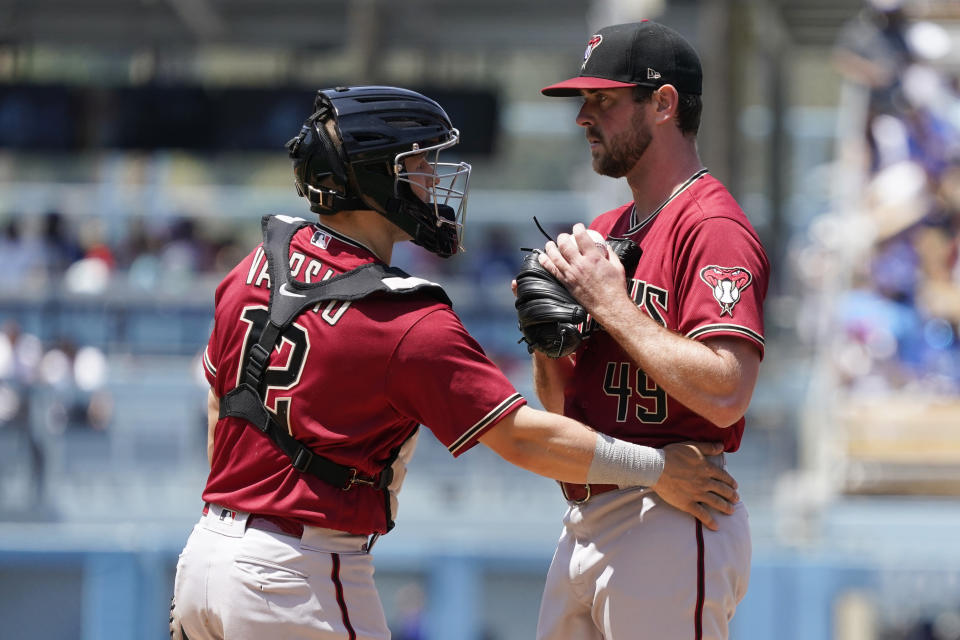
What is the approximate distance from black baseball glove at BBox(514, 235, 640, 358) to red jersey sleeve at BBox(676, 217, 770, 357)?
0.76 feet

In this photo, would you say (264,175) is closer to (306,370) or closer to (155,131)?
(155,131)

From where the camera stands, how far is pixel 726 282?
2.88 metres

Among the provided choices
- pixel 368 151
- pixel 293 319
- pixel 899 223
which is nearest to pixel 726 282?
pixel 368 151

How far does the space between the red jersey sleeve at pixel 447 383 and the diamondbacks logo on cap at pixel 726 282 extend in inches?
21.0

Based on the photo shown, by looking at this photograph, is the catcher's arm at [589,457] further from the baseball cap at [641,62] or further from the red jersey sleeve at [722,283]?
the baseball cap at [641,62]

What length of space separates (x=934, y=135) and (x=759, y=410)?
3.32 metres

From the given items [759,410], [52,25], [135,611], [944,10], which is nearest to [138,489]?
[135,611]

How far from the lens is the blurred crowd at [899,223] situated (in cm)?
969

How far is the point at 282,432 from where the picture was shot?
2926 mm

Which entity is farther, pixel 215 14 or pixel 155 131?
pixel 215 14

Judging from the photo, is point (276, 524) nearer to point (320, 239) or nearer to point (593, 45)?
point (320, 239)

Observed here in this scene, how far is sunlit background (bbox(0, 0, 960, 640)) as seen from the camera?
301 inches

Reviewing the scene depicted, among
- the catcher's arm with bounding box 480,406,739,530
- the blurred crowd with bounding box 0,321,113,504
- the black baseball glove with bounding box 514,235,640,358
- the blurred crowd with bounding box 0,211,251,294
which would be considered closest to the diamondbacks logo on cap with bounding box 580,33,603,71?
the black baseball glove with bounding box 514,235,640,358

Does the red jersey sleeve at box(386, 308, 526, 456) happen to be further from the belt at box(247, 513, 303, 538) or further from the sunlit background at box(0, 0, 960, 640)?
the sunlit background at box(0, 0, 960, 640)
